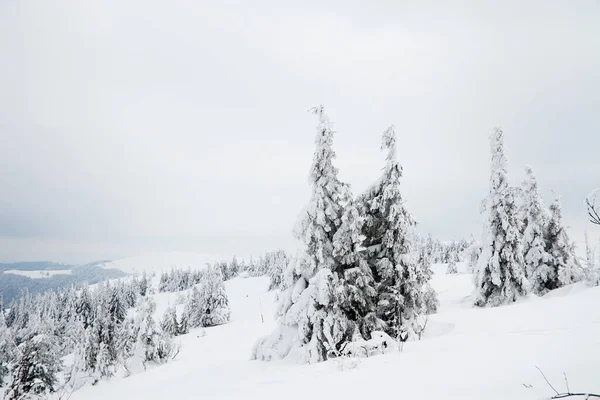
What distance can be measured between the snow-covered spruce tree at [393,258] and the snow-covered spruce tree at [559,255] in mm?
15032

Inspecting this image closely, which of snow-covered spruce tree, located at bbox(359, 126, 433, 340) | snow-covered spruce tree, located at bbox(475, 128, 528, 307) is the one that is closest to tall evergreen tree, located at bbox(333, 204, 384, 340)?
snow-covered spruce tree, located at bbox(359, 126, 433, 340)

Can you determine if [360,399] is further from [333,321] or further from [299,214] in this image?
[299,214]

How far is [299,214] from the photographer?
1292 cm

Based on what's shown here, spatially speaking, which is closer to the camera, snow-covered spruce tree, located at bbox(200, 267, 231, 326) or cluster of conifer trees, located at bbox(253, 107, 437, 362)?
cluster of conifer trees, located at bbox(253, 107, 437, 362)

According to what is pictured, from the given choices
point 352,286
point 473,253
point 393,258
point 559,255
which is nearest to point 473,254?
point 473,253

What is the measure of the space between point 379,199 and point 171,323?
4827 centimetres

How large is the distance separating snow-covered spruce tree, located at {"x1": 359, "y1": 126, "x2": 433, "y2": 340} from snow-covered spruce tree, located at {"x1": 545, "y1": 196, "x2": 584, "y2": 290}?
49.3ft

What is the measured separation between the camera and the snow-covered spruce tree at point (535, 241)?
72.7 ft

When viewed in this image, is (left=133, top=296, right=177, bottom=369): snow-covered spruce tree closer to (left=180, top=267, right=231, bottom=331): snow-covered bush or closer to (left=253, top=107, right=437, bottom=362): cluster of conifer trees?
(left=253, top=107, right=437, bottom=362): cluster of conifer trees

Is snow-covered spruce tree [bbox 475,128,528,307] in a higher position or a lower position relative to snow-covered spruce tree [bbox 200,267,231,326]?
higher

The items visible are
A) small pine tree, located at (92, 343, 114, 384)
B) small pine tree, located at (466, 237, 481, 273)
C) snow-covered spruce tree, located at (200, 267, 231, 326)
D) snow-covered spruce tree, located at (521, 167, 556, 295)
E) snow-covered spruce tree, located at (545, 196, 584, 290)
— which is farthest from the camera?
snow-covered spruce tree, located at (200, 267, 231, 326)

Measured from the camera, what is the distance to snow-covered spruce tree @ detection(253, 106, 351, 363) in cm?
1180

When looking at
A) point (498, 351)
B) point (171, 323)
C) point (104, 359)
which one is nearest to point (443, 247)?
point (171, 323)

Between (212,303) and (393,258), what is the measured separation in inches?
2074
